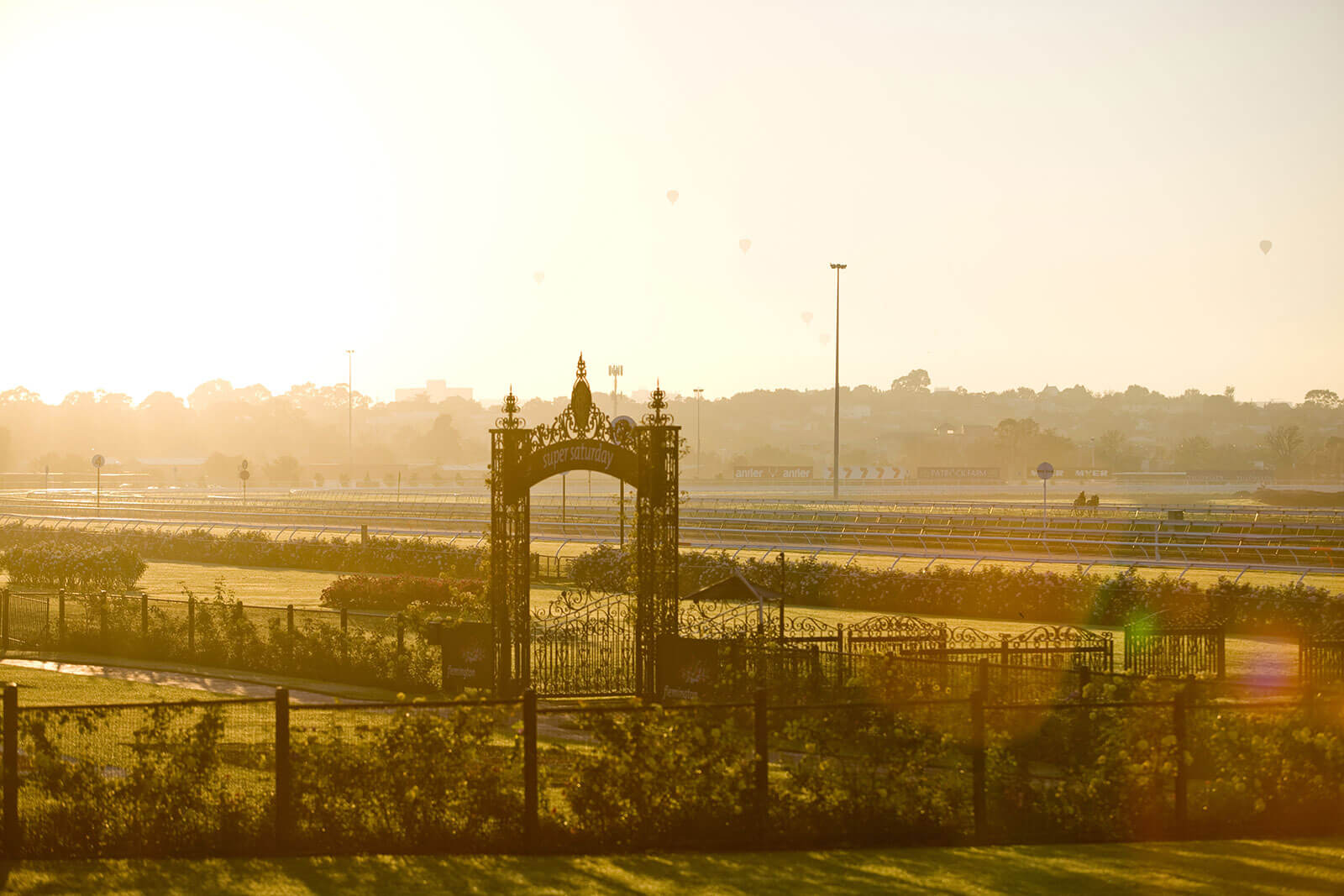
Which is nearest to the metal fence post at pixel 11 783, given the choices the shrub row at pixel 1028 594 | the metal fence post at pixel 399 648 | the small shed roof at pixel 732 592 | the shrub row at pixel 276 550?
the small shed roof at pixel 732 592

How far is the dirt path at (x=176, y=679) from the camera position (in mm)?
19312

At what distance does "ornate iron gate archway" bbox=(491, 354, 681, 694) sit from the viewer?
17.6 m

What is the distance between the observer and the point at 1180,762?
1051 centimetres

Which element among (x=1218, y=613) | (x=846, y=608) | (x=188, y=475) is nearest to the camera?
(x=1218, y=613)

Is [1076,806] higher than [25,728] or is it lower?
lower

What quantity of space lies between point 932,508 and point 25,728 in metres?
55.4

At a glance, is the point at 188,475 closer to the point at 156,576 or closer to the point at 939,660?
the point at 156,576

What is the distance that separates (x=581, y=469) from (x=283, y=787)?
26.7 feet

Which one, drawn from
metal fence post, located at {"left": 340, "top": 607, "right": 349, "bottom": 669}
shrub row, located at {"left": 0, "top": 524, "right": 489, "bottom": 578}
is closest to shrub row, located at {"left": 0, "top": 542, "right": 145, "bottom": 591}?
shrub row, located at {"left": 0, "top": 524, "right": 489, "bottom": 578}

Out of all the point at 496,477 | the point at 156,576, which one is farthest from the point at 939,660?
the point at 156,576

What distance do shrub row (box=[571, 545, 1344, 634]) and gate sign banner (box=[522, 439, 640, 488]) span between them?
22.7ft

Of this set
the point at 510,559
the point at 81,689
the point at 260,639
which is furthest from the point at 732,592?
the point at 81,689

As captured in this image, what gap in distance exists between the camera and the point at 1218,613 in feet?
88.0

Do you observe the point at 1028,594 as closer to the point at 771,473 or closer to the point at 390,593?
the point at 390,593
